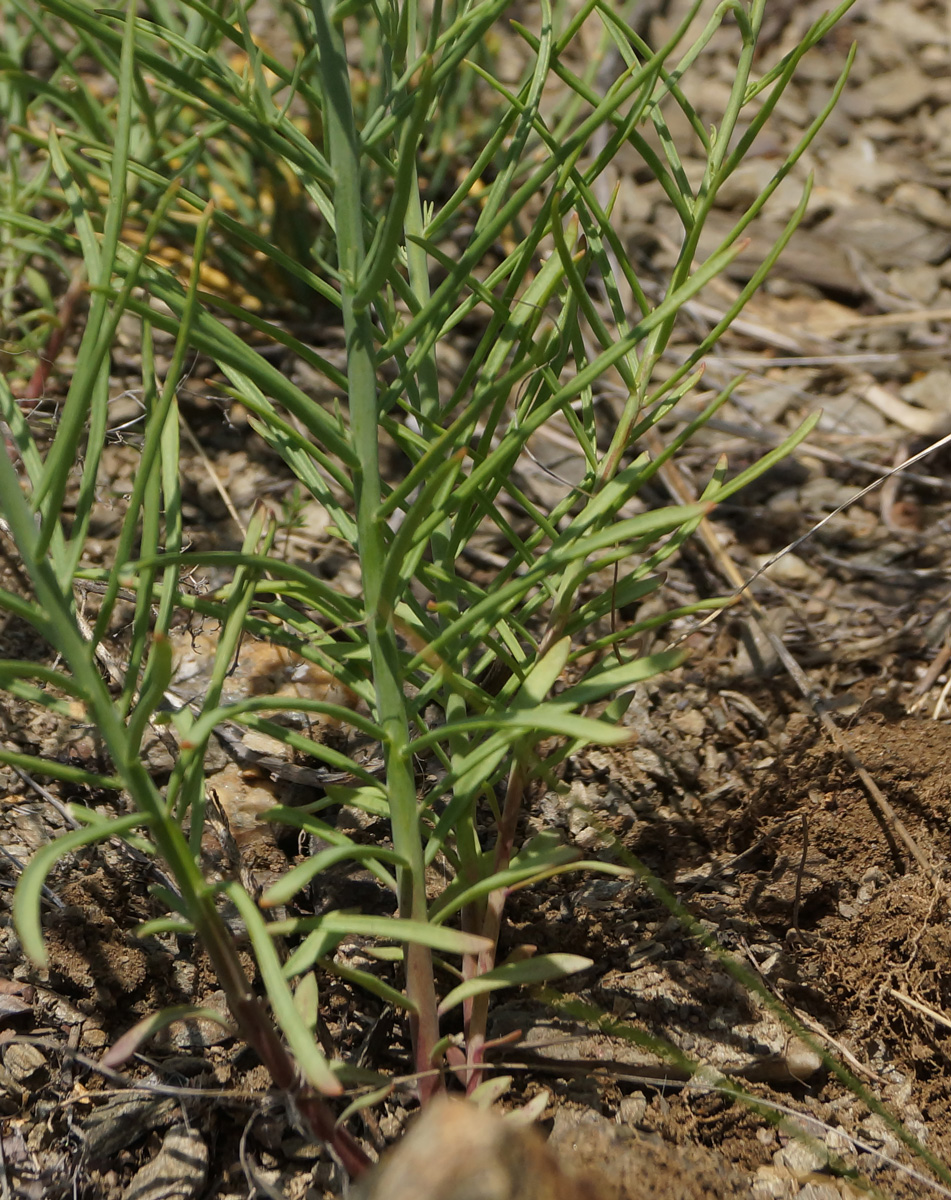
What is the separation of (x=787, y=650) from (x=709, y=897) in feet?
1.53

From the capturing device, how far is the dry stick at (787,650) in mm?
1252

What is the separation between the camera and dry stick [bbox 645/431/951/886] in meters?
1.25

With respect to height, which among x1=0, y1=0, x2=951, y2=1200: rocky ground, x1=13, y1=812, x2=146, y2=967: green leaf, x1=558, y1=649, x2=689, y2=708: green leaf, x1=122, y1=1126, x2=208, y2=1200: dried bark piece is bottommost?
x1=122, y1=1126, x2=208, y2=1200: dried bark piece

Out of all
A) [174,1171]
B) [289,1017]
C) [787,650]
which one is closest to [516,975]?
[289,1017]

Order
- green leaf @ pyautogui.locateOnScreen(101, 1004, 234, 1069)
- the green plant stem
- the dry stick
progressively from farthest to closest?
the dry stick < the green plant stem < green leaf @ pyautogui.locateOnScreen(101, 1004, 234, 1069)

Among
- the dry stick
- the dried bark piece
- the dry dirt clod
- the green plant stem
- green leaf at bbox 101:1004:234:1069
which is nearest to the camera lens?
the dry dirt clod

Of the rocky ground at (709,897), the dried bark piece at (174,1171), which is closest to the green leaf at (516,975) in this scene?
the rocky ground at (709,897)

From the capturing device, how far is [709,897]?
127cm

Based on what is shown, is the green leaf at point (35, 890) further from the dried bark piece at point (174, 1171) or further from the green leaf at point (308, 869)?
the dried bark piece at point (174, 1171)

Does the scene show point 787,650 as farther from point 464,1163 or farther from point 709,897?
point 464,1163

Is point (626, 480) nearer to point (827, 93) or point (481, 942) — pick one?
point (481, 942)

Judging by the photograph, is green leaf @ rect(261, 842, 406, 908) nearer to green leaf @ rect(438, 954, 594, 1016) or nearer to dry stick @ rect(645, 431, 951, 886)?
green leaf @ rect(438, 954, 594, 1016)

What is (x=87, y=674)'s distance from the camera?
0.76m

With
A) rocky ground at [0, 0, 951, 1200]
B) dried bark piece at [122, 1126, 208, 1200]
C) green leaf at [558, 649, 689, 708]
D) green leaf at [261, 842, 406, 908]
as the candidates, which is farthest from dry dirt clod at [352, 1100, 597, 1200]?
dried bark piece at [122, 1126, 208, 1200]
